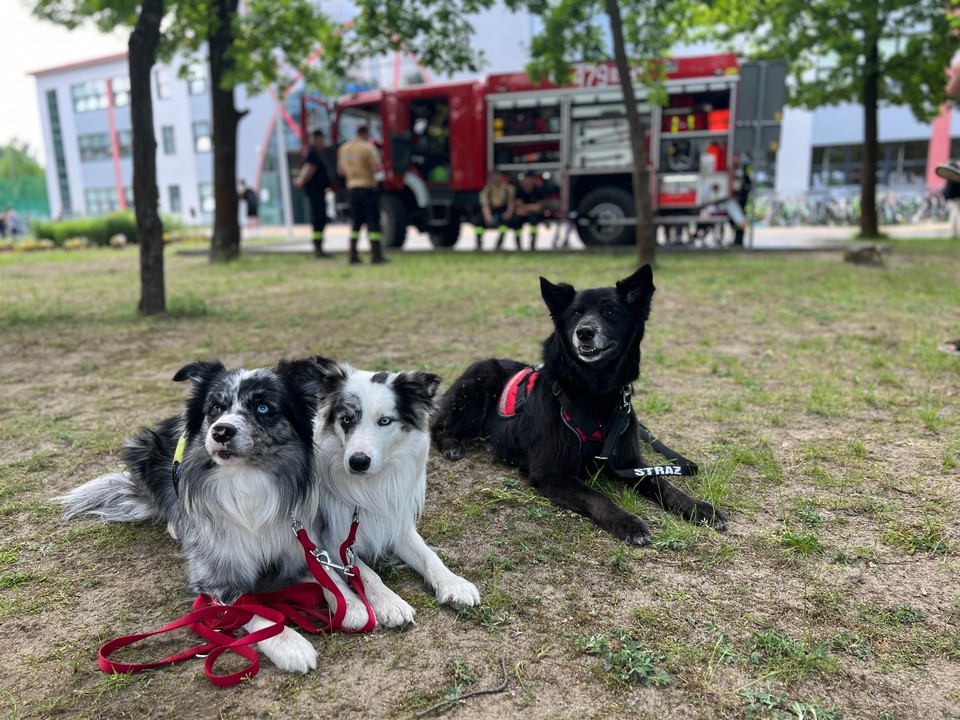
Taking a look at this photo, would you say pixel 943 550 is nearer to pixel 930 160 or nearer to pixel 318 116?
pixel 318 116

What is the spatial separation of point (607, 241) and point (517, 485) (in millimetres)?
13022

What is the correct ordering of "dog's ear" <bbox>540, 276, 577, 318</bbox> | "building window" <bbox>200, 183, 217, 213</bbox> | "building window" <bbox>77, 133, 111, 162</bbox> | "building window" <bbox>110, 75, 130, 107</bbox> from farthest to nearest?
"building window" <bbox>77, 133, 111, 162</bbox> → "building window" <bbox>110, 75, 130, 107</bbox> → "building window" <bbox>200, 183, 217, 213</bbox> → "dog's ear" <bbox>540, 276, 577, 318</bbox>

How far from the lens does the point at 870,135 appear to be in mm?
18000

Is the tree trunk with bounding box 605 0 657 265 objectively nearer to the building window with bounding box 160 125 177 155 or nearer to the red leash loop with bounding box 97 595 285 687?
the red leash loop with bounding box 97 595 285 687

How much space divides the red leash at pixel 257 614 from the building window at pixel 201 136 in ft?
167

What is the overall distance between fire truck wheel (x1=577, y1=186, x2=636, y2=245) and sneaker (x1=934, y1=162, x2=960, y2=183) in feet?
32.8

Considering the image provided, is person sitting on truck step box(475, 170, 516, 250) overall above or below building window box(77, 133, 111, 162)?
below

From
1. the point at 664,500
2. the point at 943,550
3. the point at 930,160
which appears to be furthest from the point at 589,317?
the point at 930,160

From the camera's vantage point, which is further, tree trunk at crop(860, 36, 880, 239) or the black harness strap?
tree trunk at crop(860, 36, 880, 239)

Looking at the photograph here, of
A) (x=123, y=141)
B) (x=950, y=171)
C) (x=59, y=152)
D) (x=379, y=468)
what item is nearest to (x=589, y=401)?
(x=379, y=468)

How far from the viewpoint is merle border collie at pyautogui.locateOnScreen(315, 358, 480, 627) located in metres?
2.58

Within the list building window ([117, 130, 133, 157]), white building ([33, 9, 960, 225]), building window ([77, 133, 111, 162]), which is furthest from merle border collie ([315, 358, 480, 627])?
building window ([77, 133, 111, 162])

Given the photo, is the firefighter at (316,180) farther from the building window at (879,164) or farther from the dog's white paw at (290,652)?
the building window at (879,164)

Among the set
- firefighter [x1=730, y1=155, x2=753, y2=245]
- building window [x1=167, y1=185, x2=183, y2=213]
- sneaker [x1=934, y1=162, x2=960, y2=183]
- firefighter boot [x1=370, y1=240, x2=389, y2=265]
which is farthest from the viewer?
building window [x1=167, y1=185, x2=183, y2=213]
